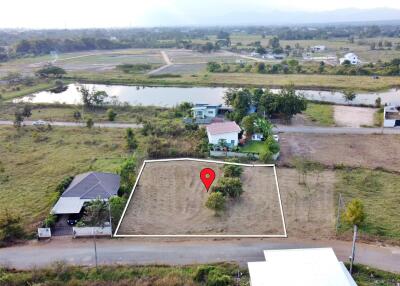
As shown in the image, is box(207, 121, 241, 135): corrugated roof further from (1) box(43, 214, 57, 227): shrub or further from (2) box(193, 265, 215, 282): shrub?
(2) box(193, 265, 215, 282): shrub

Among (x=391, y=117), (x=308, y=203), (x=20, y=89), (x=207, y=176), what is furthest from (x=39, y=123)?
(x=391, y=117)

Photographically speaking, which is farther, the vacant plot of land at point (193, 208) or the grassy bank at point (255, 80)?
the grassy bank at point (255, 80)

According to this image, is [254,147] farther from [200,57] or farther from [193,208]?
[200,57]

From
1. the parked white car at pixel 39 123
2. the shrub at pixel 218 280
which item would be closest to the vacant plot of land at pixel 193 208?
the shrub at pixel 218 280

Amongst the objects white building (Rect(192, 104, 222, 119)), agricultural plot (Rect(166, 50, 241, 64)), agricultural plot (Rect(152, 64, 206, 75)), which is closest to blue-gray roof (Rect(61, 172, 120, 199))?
white building (Rect(192, 104, 222, 119))

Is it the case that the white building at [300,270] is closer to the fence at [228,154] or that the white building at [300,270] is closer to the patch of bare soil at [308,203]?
the patch of bare soil at [308,203]

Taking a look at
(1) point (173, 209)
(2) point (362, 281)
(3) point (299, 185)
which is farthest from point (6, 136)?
(2) point (362, 281)

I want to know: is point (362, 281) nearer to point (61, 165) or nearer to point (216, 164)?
point (216, 164)

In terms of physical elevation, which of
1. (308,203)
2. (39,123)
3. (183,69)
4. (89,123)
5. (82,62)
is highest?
(82,62)
